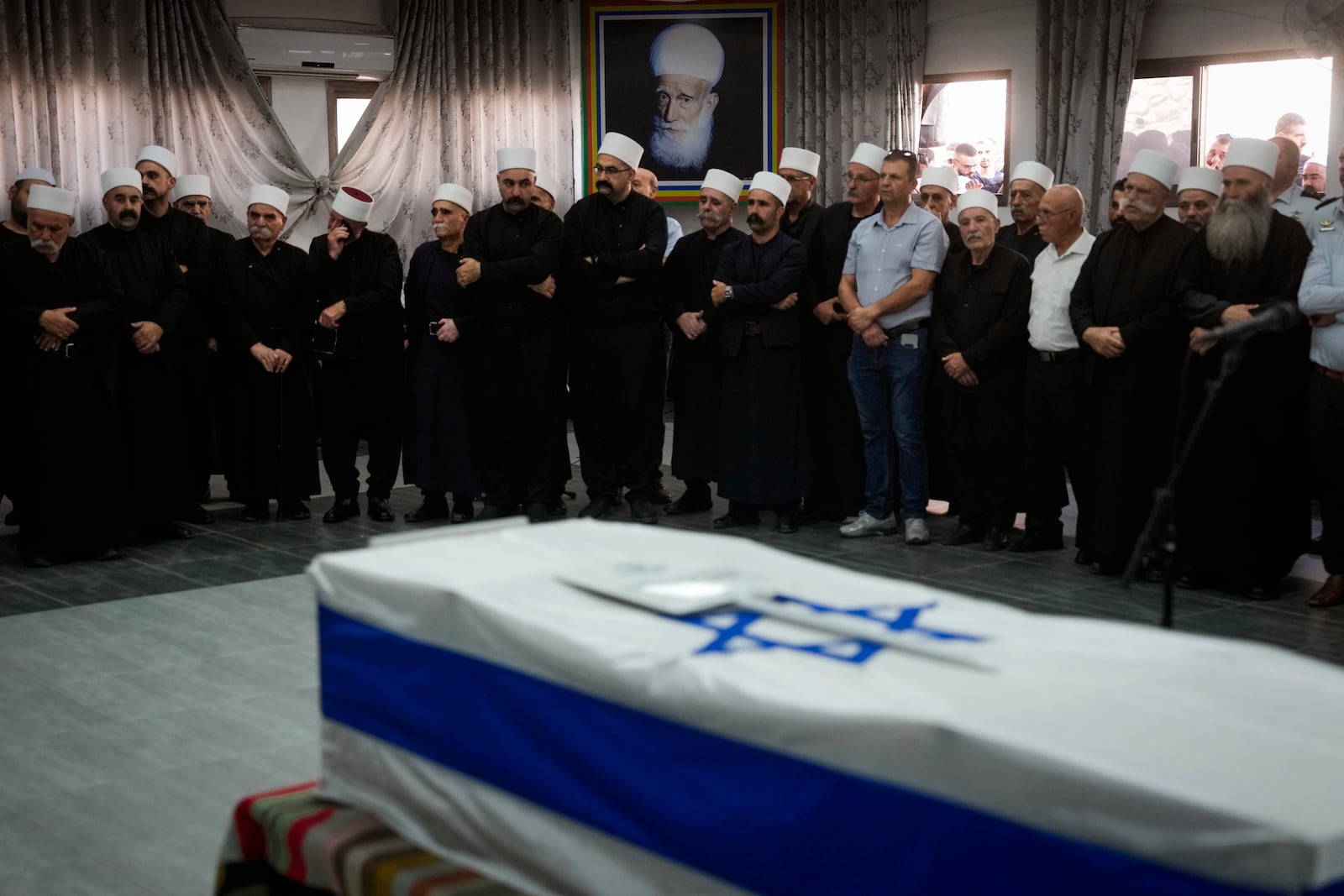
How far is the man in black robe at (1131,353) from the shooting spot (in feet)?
17.2

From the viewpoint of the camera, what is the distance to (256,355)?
6.64 metres

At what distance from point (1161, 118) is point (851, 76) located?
90.6 inches

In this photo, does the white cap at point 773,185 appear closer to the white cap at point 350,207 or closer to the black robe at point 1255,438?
the white cap at point 350,207

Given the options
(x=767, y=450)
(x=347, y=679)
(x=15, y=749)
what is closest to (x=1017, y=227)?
(x=767, y=450)

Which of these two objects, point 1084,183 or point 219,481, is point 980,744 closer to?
point 219,481

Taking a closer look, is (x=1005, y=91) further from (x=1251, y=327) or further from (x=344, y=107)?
(x=1251, y=327)

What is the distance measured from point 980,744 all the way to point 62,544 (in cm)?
531

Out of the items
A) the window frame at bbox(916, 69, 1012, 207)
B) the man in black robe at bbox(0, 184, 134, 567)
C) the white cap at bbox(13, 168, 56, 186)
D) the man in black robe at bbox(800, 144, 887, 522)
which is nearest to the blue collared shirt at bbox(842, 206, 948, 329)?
the man in black robe at bbox(800, 144, 887, 522)

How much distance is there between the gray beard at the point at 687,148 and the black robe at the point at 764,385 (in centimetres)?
463

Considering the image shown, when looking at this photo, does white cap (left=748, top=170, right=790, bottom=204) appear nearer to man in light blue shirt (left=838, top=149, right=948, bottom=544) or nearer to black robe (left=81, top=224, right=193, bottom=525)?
man in light blue shirt (left=838, top=149, right=948, bottom=544)

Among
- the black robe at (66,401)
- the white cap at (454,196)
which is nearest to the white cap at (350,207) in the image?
the white cap at (454,196)

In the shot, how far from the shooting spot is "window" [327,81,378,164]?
10.4 meters

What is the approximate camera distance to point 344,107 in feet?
34.3

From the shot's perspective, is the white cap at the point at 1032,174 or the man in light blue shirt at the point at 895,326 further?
the white cap at the point at 1032,174
